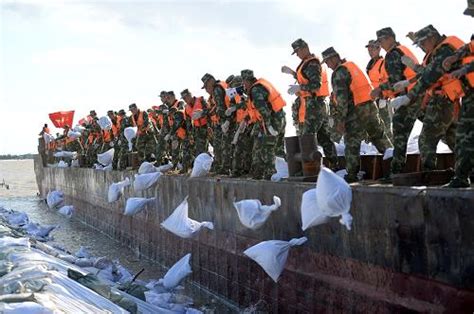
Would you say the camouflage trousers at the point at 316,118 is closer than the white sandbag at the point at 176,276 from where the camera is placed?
Yes

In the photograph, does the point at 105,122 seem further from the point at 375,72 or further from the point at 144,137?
the point at 375,72

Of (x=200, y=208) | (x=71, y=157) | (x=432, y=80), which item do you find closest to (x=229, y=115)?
(x=200, y=208)

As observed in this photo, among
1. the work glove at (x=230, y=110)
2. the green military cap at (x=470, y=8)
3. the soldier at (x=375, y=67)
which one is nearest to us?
the green military cap at (x=470, y=8)

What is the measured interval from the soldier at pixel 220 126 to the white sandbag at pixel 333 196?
4641 millimetres

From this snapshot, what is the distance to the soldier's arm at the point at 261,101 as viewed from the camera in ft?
27.6

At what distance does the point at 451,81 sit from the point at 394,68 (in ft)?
3.72

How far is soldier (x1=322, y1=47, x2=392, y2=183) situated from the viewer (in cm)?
685

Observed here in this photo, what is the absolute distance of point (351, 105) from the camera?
6.95 m

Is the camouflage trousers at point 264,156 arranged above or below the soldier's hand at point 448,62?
below

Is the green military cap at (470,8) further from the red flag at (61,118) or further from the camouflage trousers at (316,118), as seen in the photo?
the red flag at (61,118)

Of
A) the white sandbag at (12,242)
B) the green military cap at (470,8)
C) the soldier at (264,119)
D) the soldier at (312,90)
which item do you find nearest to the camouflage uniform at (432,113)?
the green military cap at (470,8)

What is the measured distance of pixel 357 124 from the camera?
694 cm

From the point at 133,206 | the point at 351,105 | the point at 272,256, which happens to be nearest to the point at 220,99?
the point at 133,206

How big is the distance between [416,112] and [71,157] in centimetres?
1953
